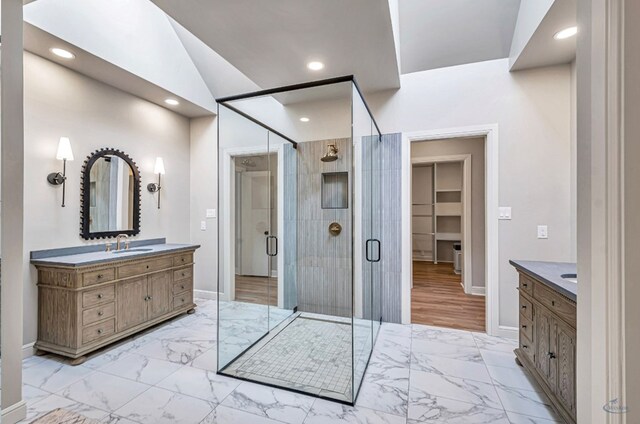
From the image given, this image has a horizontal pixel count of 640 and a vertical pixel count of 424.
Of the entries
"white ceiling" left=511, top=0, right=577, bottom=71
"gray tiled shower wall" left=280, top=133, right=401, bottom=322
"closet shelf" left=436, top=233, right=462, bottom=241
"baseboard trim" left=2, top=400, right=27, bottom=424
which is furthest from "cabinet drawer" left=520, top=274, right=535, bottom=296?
"closet shelf" left=436, top=233, right=462, bottom=241

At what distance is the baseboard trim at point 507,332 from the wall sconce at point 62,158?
4.44 m

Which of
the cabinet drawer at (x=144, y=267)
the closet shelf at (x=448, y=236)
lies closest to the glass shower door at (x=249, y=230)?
the cabinet drawer at (x=144, y=267)

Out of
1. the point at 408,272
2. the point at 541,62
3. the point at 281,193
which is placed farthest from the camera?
the point at 281,193

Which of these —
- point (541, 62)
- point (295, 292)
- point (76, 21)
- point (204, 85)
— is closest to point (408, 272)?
point (295, 292)

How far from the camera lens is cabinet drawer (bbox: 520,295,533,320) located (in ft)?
6.96

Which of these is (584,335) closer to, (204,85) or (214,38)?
(214,38)

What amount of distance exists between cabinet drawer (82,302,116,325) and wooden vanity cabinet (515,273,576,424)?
133 inches

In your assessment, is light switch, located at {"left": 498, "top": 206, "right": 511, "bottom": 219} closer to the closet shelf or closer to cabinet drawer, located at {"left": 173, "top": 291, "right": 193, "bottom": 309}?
cabinet drawer, located at {"left": 173, "top": 291, "right": 193, "bottom": 309}

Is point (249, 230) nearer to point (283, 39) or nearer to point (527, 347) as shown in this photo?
point (283, 39)

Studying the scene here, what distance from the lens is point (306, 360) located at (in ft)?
8.13

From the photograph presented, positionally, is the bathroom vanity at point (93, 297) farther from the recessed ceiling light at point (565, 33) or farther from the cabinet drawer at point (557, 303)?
the recessed ceiling light at point (565, 33)

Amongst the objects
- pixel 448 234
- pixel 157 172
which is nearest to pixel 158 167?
pixel 157 172

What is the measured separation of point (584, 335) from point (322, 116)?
8.43ft

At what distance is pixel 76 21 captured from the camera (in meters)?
2.46
